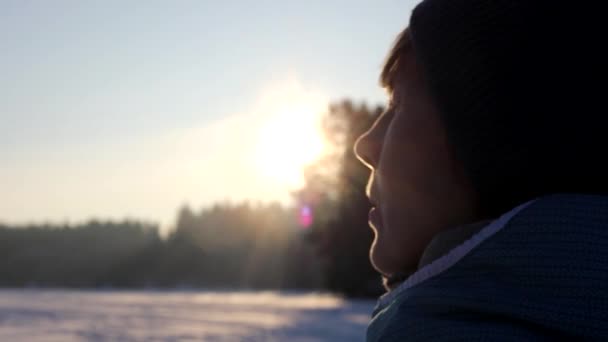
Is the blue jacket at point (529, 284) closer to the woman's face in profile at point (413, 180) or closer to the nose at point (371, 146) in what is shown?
the woman's face in profile at point (413, 180)

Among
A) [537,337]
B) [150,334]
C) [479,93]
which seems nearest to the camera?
[537,337]

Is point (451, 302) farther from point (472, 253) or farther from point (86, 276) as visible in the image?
point (86, 276)

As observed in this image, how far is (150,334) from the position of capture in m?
5.98

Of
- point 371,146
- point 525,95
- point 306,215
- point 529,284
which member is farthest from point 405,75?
point 306,215

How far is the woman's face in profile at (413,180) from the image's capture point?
105cm

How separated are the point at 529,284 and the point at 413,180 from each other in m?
0.27

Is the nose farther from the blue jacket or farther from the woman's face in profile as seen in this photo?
the blue jacket

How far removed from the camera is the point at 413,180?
1064mm

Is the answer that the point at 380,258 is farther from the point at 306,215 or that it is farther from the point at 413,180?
the point at 306,215

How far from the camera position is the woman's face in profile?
3.45 ft

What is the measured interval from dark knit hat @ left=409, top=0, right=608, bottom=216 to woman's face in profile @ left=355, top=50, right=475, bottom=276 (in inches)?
1.7

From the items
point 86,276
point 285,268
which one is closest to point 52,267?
point 86,276

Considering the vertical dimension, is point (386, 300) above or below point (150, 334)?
above

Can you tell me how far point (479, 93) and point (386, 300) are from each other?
1.05 ft
